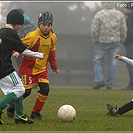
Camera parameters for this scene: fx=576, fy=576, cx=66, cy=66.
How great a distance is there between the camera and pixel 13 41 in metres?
7.09

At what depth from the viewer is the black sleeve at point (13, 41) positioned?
707 centimetres

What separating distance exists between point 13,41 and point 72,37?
877 cm

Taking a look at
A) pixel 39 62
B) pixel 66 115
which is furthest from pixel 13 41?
pixel 66 115

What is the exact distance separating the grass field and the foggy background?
3.70m

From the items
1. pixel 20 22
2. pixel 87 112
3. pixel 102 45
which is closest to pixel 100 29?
pixel 102 45

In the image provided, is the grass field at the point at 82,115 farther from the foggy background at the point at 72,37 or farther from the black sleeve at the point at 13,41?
the foggy background at the point at 72,37

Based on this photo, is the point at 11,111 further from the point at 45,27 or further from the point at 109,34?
the point at 109,34

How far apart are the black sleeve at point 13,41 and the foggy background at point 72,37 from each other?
829 centimetres

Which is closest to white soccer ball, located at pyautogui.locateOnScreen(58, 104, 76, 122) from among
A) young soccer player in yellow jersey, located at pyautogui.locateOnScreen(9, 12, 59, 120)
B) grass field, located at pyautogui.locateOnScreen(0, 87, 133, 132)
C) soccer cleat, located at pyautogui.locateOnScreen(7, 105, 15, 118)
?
grass field, located at pyautogui.locateOnScreen(0, 87, 133, 132)

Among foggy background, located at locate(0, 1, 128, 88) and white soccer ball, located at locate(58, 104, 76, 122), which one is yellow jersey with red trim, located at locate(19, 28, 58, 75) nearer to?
white soccer ball, located at locate(58, 104, 76, 122)

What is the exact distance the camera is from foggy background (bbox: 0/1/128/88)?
609 inches

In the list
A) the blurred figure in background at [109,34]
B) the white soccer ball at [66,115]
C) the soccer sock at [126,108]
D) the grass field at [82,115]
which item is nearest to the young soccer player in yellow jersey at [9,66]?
the grass field at [82,115]

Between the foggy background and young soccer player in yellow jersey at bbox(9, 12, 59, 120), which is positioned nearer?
young soccer player in yellow jersey at bbox(9, 12, 59, 120)

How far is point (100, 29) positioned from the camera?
13898 mm
